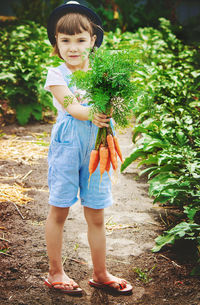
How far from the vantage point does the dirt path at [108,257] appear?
2352 millimetres

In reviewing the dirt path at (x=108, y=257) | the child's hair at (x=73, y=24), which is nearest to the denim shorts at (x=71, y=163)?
the child's hair at (x=73, y=24)

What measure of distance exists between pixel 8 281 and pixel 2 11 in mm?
16357

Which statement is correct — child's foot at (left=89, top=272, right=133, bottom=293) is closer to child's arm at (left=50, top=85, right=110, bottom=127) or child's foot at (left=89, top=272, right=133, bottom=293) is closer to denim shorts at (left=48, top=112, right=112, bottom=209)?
denim shorts at (left=48, top=112, right=112, bottom=209)

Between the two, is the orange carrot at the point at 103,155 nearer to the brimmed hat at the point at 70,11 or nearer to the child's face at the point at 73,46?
the child's face at the point at 73,46

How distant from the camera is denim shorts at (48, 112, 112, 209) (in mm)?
2203

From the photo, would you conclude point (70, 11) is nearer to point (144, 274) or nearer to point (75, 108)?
point (75, 108)

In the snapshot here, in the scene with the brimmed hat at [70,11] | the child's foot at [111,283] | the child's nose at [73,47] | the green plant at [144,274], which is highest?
the brimmed hat at [70,11]

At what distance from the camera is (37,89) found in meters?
5.76

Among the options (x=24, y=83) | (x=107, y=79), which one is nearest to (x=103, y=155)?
(x=107, y=79)

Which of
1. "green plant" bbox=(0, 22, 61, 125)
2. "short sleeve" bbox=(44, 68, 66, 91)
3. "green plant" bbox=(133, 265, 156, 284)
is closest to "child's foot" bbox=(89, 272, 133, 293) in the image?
"green plant" bbox=(133, 265, 156, 284)

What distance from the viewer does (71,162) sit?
7.29 feet

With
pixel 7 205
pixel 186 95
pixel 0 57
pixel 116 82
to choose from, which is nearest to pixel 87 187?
pixel 116 82

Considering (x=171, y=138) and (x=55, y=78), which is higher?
(x=55, y=78)

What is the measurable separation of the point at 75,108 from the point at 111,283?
118 cm
